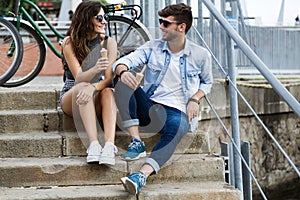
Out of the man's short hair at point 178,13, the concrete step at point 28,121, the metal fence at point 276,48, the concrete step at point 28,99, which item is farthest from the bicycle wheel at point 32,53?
the metal fence at point 276,48

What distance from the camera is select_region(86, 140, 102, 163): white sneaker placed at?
4168 millimetres

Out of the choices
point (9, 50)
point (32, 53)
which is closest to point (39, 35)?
point (32, 53)

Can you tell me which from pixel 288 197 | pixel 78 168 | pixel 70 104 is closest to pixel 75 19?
pixel 70 104

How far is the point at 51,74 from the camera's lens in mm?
8312

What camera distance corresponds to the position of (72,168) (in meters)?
4.18

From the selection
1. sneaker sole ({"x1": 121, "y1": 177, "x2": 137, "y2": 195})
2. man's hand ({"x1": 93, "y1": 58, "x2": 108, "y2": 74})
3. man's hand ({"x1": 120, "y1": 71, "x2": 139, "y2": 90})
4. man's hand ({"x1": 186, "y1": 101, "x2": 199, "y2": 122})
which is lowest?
sneaker sole ({"x1": 121, "y1": 177, "x2": 137, "y2": 195})

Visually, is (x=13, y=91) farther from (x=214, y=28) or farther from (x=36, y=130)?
(x=214, y=28)

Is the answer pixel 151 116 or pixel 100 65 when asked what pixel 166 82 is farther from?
pixel 100 65

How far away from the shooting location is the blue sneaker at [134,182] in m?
3.85

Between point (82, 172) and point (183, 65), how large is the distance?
90 cm

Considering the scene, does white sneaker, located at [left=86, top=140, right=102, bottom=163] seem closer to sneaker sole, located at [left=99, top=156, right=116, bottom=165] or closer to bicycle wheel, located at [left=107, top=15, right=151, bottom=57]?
sneaker sole, located at [left=99, top=156, right=116, bottom=165]

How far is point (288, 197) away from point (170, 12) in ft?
17.4

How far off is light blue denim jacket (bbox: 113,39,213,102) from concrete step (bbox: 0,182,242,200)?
592mm

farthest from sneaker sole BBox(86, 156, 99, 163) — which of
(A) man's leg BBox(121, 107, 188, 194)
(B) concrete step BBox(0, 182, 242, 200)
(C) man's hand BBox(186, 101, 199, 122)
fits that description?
(C) man's hand BBox(186, 101, 199, 122)
